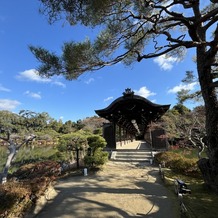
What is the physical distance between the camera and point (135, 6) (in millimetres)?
4902

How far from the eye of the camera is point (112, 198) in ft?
16.5

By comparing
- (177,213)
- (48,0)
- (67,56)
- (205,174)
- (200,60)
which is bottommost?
(177,213)

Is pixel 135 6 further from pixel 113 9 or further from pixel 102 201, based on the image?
pixel 102 201

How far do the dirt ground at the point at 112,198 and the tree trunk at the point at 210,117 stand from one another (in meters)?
1.15

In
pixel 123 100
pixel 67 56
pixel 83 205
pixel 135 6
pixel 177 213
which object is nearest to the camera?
pixel 177 213

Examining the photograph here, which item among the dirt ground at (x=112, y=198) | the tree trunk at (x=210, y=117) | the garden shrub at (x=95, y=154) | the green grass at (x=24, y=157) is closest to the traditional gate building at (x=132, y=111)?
the garden shrub at (x=95, y=154)

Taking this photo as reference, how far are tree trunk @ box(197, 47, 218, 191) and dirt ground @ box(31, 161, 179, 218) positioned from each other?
1148 mm

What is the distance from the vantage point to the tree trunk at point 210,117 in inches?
182

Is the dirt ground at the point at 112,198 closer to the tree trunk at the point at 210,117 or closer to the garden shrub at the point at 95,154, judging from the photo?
the garden shrub at the point at 95,154

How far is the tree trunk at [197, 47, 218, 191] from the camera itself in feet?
15.2

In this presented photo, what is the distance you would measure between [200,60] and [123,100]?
7.16 meters

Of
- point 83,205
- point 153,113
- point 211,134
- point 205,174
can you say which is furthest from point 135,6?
point 153,113

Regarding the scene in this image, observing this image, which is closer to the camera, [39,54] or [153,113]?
[39,54]

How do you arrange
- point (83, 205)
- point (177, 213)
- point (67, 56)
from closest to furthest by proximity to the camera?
point (177, 213)
point (83, 205)
point (67, 56)
